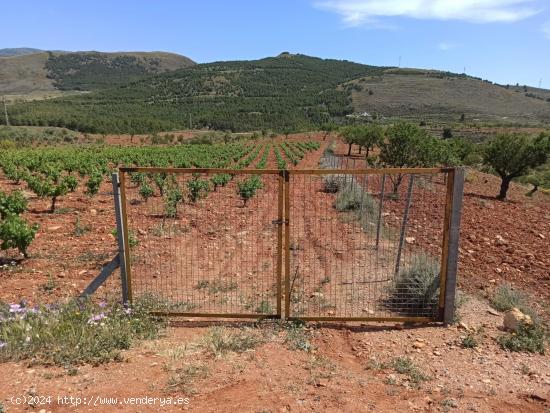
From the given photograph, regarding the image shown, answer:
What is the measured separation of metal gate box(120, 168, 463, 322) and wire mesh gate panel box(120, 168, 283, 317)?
2 cm

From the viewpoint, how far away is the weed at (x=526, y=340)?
453 cm

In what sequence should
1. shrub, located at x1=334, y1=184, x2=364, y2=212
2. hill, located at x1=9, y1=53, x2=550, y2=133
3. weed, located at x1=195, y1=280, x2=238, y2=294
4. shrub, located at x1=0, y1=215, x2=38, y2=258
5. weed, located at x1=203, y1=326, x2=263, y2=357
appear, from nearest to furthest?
weed, located at x1=203, y1=326, x2=263, y2=357, weed, located at x1=195, y1=280, x2=238, y2=294, shrub, located at x1=0, y1=215, x2=38, y2=258, shrub, located at x1=334, y1=184, x2=364, y2=212, hill, located at x1=9, y1=53, x2=550, y2=133

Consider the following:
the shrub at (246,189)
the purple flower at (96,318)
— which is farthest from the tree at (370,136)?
the purple flower at (96,318)

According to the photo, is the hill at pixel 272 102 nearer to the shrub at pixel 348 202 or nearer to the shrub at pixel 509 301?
the shrub at pixel 348 202

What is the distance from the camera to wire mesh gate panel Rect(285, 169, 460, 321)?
203 inches

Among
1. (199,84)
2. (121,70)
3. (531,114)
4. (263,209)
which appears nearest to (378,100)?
(531,114)

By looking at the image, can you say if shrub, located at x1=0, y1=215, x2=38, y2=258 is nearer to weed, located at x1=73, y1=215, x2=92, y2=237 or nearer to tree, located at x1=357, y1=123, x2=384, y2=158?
weed, located at x1=73, y1=215, x2=92, y2=237

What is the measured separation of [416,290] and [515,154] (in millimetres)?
17010

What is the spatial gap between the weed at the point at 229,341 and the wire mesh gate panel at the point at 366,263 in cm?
61

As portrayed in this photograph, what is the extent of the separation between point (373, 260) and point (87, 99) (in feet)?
426

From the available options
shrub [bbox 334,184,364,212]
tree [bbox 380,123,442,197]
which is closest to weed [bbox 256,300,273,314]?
shrub [bbox 334,184,364,212]

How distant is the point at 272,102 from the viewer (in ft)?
404

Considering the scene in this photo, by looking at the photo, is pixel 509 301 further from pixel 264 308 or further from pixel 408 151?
pixel 408 151

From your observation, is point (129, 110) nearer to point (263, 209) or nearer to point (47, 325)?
point (263, 209)
